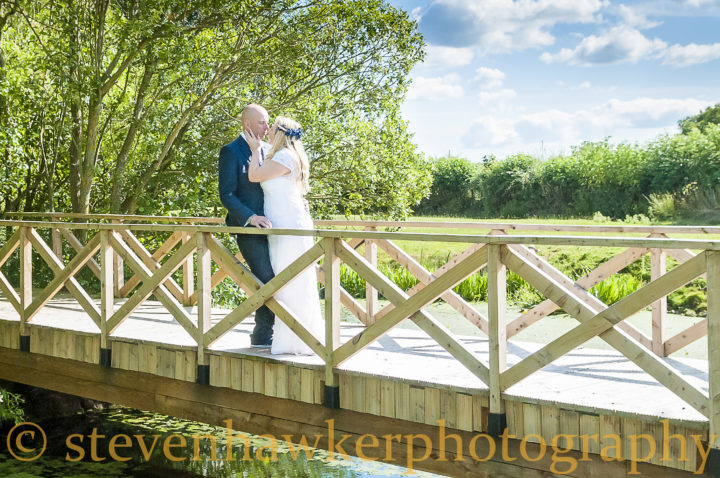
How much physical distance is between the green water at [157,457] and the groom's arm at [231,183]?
108 inches

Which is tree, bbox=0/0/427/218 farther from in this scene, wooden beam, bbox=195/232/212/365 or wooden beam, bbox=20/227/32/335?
wooden beam, bbox=195/232/212/365

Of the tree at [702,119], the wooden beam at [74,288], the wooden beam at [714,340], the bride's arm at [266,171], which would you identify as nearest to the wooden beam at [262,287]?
the bride's arm at [266,171]

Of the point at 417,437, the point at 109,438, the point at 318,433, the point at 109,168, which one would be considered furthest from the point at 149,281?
the point at 109,168

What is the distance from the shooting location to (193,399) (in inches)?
213

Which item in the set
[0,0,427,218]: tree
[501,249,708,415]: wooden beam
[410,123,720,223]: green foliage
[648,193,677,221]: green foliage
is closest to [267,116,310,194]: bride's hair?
[501,249,708,415]: wooden beam

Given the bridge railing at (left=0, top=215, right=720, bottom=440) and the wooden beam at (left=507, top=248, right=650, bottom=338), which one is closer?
the bridge railing at (left=0, top=215, right=720, bottom=440)

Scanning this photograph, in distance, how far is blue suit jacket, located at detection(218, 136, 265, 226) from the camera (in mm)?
5074

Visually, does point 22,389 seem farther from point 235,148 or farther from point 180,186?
point 235,148

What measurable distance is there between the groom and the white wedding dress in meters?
0.11

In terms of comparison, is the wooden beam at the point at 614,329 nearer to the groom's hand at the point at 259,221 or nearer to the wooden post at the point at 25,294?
the groom's hand at the point at 259,221

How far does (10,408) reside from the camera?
25.2 ft

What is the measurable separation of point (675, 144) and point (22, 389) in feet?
54.1

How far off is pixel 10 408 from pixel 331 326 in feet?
15.0

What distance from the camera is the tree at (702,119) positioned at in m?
26.6
